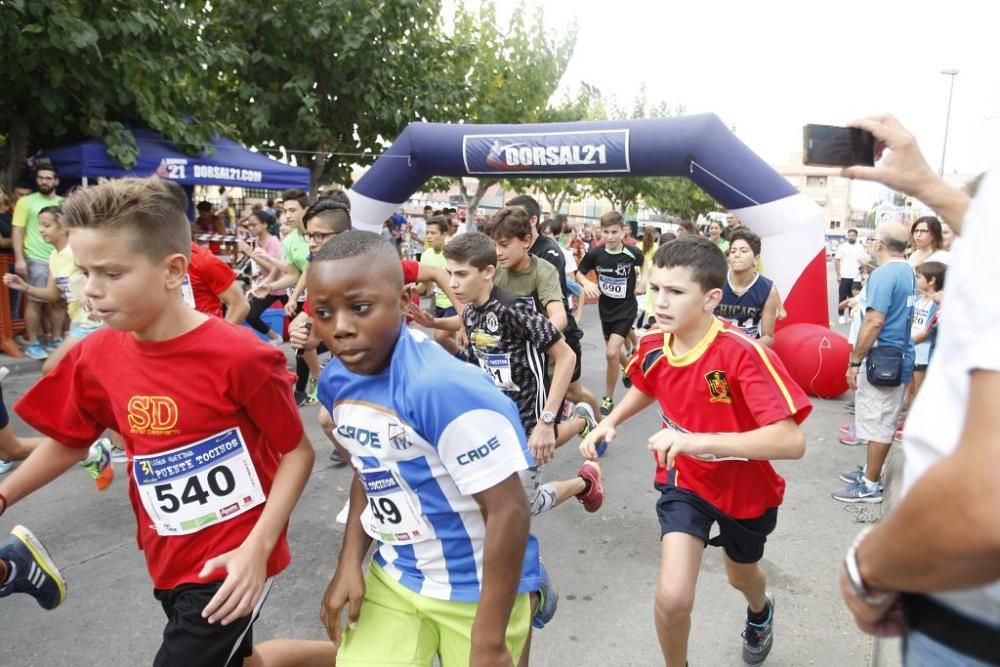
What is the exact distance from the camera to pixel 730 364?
2648 millimetres

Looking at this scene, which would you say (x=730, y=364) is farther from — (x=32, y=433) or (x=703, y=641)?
(x=32, y=433)

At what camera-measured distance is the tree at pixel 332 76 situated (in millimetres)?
13562

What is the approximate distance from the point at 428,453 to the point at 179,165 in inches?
430

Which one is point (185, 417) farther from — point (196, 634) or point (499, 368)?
point (499, 368)

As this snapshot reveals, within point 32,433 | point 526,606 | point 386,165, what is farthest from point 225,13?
point 526,606

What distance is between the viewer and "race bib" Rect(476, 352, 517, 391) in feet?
13.0

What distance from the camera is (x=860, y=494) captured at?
5.06m

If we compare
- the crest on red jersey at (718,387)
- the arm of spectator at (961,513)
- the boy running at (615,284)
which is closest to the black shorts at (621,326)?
the boy running at (615,284)

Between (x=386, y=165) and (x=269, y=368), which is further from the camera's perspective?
(x=386, y=165)

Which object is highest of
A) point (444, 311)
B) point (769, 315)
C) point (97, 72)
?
point (97, 72)

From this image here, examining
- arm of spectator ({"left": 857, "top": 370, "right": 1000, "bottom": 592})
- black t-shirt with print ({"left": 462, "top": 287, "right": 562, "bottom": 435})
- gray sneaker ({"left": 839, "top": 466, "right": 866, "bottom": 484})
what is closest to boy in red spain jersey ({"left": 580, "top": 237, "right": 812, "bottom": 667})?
black t-shirt with print ({"left": 462, "top": 287, "right": 562, "bottom": 435})

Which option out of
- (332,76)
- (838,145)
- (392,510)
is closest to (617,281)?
(838,145)

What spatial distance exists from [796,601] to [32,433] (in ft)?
18.6

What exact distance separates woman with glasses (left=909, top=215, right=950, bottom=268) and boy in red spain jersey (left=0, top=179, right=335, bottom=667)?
20.5ft
